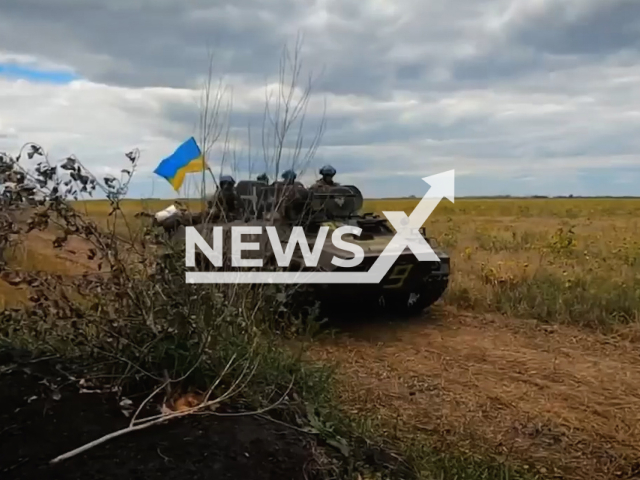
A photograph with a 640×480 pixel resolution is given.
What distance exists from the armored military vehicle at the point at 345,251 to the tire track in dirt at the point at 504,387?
37cm

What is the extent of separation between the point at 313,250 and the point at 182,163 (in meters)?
2.64

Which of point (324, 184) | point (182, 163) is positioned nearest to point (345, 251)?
point (324, 184)

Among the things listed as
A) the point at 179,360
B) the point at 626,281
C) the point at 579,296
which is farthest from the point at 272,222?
the point at 626,281

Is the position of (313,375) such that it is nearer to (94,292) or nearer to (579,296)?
(94,292)

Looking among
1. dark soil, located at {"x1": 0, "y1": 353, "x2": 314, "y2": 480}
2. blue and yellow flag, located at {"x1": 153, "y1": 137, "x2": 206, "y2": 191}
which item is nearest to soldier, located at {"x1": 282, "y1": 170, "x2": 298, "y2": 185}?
blue and yellow flag, located at {"x1": 153, "y1": 137, "x2": 206, "y2": 191}

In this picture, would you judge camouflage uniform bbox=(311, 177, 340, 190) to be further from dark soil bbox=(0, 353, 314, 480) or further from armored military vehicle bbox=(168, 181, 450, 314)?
dark soil bbox=(0, 353, 314, 480)

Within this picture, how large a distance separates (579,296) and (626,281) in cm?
106

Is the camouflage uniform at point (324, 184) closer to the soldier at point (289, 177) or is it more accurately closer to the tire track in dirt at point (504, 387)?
the tire track in dirt at point (504, 387)

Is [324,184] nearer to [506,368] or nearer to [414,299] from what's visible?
[414,299]

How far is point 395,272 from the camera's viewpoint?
24.1 ft

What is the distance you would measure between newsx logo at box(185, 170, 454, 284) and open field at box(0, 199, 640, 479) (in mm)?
456

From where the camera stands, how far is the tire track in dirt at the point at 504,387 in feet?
14.8

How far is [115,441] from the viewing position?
329 cm

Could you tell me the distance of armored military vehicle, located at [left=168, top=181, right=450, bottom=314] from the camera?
6.01m
